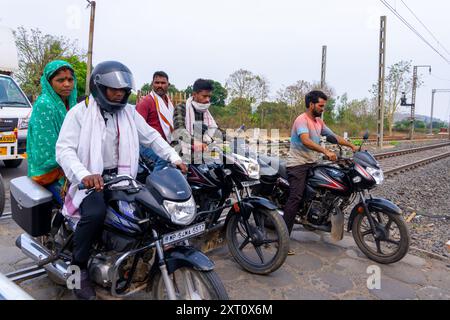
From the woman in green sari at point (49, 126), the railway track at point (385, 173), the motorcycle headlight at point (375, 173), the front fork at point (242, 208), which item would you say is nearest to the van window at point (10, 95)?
the railway track at point (385, 173)

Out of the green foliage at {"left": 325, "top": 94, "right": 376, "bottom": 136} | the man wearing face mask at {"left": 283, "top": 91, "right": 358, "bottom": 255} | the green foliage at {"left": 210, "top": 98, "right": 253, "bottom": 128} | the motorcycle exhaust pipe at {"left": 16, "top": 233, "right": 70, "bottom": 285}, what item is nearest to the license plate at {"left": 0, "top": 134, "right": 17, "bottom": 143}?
the motorcycle exhaust pipe at {"left": 16, "top": 233, "right": 70, "bottom": 285}

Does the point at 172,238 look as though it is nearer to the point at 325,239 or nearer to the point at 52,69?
the point at 52,69

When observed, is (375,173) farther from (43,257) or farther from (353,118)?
(353,118)

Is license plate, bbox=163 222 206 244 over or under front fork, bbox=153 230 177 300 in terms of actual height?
over

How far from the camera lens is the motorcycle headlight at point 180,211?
214cm

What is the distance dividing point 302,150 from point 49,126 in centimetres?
272

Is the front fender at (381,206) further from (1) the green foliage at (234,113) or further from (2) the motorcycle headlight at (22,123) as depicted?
(1) the green foliage at (234,113)

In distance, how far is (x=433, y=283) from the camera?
3396 millimetres

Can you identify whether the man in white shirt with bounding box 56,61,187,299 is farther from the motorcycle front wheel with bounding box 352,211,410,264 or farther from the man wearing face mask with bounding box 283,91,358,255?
the motorcycle front wheel with bounding box 352,211,410,264

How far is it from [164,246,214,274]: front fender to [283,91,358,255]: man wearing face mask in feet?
6.47

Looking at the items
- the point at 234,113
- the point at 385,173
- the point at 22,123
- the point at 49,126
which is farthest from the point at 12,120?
the point at 234,113

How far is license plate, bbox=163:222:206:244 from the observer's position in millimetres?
2260

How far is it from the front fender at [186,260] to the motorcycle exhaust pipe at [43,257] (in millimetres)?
967

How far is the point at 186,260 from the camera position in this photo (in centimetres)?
218
